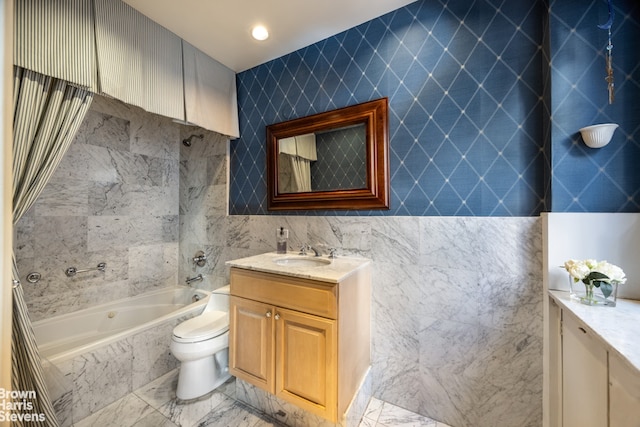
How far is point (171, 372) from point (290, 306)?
4.76ft

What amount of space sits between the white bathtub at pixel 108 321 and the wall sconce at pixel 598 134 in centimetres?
286

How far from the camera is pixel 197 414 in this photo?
161 cm

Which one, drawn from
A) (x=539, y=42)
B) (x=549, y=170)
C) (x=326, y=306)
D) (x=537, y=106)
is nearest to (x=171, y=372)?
(x=326, y=306)

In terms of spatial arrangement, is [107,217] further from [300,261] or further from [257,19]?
[257,19]

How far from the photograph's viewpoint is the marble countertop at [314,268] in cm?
134

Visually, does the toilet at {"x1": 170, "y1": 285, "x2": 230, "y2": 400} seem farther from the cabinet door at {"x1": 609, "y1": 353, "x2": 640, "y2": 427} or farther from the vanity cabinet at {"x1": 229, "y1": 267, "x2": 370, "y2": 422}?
the cabinet door at {"x1": 609, "y1": 353, "x2": 640, "y2": 427}

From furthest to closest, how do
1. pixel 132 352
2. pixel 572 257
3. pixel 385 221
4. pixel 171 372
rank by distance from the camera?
1. pixel 171 372
2. pixel 132 352
3. pixel 385 221
4. pixel 572 257

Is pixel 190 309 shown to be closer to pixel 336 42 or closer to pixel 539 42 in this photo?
pixel 336 42

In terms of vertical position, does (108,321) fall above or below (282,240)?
below

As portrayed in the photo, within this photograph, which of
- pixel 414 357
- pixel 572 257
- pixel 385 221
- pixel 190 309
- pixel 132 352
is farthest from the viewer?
pixel 190 309

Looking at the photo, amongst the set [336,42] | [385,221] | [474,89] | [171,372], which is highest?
[336,42]

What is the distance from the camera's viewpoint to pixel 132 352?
6.02 feet

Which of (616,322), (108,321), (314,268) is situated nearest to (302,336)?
(314,268)

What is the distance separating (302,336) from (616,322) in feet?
4.27
